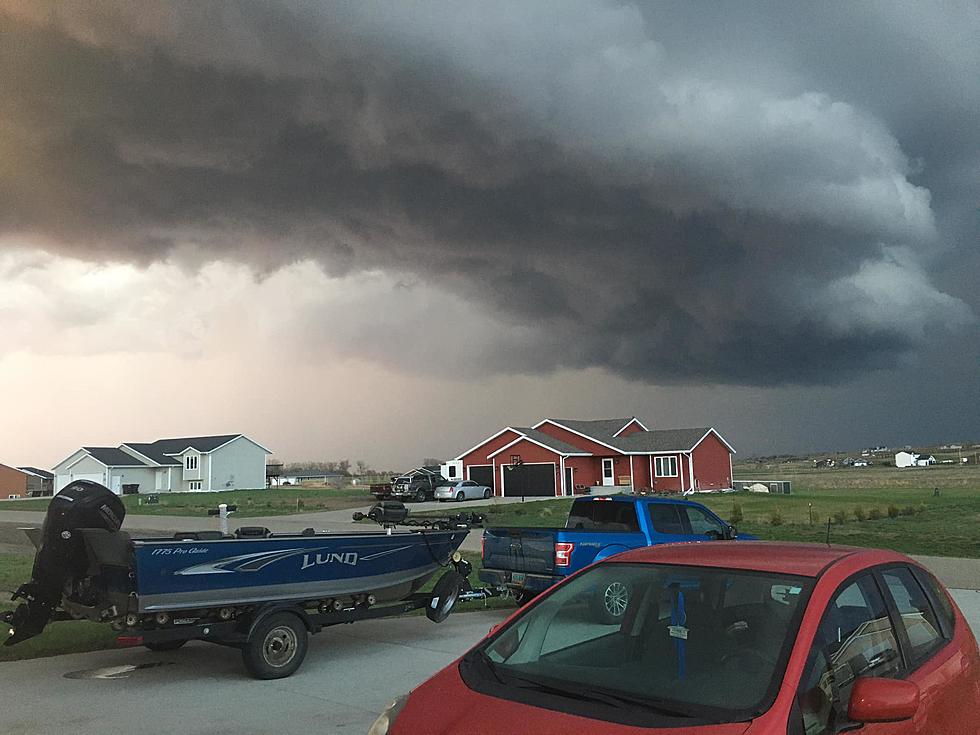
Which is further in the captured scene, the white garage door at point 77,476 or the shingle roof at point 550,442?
the white garage door at point 77,476

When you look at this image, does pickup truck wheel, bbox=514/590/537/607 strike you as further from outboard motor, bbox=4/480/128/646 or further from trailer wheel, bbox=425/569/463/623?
outboard motor, bbox=4/480/128/646

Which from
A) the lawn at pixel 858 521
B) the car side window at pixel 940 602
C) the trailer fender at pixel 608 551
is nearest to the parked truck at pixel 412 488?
the lawn at pixel 858 521

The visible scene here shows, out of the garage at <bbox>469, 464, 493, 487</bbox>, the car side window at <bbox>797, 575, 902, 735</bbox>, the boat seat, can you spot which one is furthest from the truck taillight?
the garage at <bbox>469, 464, 493, 487</bbox>

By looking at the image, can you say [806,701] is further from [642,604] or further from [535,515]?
[535,515]

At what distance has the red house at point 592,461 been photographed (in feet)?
186

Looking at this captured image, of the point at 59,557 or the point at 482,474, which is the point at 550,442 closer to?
the point at 482,474

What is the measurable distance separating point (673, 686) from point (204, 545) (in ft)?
17.9

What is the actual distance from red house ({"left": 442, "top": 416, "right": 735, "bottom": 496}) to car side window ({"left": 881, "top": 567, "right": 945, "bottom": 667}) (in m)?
51.8

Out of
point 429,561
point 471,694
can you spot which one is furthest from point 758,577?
point 429,561

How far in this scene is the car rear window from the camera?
1170cm

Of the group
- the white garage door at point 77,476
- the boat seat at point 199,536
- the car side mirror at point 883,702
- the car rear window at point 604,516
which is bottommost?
the car side mirror at point 883,702

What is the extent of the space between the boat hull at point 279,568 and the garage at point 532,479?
46862 mm

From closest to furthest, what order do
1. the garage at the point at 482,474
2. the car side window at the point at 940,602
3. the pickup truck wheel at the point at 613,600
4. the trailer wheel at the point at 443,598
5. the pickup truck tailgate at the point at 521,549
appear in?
the pickup truck wheel at the point at 613,600 < the car side window at the point at 940,602 < the trailer wheel at the point at 443,598 < the pickup truck tailgate at the point at 521,549 < the garage at the point at 482,474

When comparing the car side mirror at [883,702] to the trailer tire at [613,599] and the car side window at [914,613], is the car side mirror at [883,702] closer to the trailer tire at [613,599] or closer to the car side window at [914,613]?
the car side window at [914,613]
